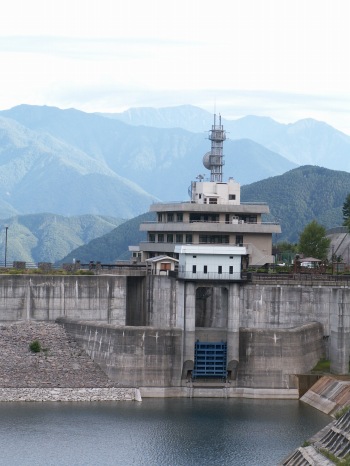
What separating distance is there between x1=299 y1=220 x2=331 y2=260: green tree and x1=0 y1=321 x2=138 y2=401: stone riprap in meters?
43.9

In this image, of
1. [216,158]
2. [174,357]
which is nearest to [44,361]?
[174,357]

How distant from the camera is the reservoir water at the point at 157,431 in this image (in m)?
63.8

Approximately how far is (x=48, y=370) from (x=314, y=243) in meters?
49.9

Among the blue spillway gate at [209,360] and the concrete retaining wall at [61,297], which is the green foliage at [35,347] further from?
the blue spillway gate at [209,360]

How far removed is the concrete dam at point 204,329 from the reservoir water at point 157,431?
78.1 inches

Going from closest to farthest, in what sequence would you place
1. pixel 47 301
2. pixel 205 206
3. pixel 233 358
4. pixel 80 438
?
1. pixel 80 438
2. pixel 233 358
3. pixel 47 301
4. pixel 205 206

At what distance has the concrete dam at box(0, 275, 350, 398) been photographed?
7950 centimetres

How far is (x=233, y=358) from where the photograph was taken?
79.9 m

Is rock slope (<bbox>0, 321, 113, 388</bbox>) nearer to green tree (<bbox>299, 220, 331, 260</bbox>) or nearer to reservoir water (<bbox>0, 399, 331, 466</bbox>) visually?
reservoir water (<bbox>0, 399, 331, 466</bbox>)

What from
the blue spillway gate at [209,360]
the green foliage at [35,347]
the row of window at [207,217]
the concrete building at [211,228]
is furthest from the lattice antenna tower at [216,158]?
the green foliage at [35,347]

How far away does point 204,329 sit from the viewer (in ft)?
268

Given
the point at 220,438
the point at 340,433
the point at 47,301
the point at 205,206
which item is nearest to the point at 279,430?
the point at 220,438

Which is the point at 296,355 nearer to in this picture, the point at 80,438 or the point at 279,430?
the point at 279,430

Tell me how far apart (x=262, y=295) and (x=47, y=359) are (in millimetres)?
14956
